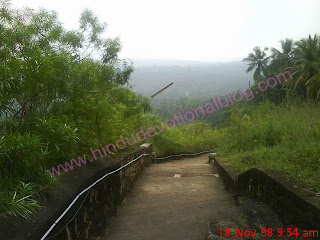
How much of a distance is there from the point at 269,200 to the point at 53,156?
2.76 meters

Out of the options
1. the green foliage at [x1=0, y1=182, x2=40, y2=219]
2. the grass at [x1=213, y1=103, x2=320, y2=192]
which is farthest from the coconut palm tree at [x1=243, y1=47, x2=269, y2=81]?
the green foliage at [x1=0, y1=182, x2=40, y2=219]

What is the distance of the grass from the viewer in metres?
3.88

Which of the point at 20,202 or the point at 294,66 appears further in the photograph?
the point at 294,66

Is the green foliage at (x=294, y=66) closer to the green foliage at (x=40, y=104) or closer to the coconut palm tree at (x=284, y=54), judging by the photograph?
the coconut palm tree at (x=284, y=54)

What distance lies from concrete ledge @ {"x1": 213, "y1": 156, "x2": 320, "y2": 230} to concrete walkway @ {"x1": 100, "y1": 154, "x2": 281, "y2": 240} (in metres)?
0.26

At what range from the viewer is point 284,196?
3.37 meters

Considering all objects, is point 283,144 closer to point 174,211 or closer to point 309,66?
point 174,211

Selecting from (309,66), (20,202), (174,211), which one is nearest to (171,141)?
(174,211)

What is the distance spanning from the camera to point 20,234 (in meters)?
2.16

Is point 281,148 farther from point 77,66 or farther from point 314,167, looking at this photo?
point 77,66

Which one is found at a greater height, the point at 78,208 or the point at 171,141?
the point at 78,208

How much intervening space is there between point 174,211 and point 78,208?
2.02 m

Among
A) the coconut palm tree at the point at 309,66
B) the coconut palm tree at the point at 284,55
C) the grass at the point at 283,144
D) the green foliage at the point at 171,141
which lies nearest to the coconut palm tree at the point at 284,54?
the coconut palm tree at the point at 284,55

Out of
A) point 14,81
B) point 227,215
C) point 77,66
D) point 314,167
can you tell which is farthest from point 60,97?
point 314,167
